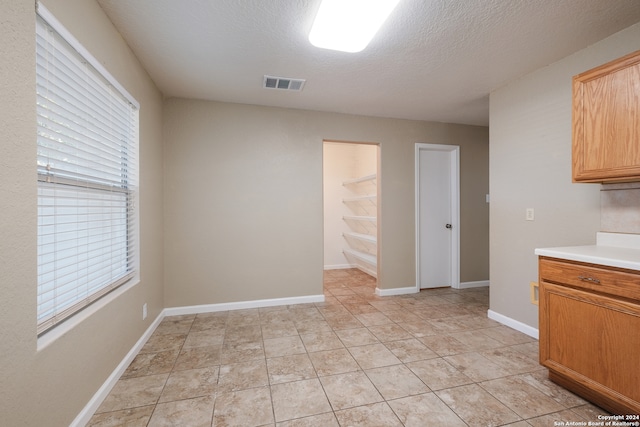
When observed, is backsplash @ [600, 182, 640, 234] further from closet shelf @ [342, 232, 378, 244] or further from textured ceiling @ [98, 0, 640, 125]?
closet shelf @ [342, 232, 378, 244]

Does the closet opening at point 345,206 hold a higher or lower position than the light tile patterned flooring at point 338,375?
higher

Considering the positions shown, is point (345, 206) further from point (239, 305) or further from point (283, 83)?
point (283, 83)

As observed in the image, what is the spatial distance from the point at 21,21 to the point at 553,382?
3.56m

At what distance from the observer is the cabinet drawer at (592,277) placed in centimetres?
151

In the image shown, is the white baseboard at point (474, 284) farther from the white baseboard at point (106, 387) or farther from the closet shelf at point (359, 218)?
the white baseboard at point (106, 387)

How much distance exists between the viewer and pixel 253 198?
3.53m

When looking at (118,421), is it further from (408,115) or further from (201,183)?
(408,115)

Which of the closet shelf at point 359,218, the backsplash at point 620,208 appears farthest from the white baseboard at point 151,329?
the backsplash at point 620,208

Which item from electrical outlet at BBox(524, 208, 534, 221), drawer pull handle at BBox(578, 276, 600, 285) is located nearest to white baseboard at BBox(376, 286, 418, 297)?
electrical outlet at BBox(524, 208, 534, 221)

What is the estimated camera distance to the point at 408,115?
12.9 ft

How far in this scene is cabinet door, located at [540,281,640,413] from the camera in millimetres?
1493

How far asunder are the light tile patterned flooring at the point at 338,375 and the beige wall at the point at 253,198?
47 centimetres

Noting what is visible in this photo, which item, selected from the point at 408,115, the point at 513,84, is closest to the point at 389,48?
the point at 513,84

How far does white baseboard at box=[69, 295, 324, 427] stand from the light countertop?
2.62 meters
